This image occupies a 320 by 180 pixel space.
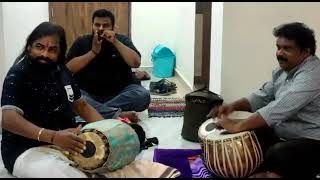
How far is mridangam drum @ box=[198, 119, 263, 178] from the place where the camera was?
2.41 metres

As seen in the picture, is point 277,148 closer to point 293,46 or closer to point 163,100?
point 293,46

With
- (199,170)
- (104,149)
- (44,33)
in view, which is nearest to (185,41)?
(199,170)

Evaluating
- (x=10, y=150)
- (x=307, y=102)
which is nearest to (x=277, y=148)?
(x=307, y=102)

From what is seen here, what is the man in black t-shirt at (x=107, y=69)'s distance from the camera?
3512mm

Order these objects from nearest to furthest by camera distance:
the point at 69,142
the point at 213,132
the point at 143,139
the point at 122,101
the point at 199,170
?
the point at 69,142 → the point at 213,132 → the point at 199,170 → the point at 143,139 → the point at 122,101

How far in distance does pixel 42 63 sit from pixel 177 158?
44.1 inches

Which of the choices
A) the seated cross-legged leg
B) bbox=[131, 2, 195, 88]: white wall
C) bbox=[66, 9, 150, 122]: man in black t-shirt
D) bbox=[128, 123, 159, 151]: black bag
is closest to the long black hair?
bbox=[128, 123, 159, 151]: black bag

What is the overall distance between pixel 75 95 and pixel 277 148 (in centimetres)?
122

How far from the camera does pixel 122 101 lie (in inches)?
148

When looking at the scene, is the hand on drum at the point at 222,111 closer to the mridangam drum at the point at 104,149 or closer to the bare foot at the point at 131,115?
the mridangam drum at the point at 104,149

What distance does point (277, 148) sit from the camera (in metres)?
2.38

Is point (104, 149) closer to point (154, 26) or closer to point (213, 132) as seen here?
point (213, 132)

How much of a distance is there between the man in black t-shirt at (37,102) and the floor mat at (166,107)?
164 cm

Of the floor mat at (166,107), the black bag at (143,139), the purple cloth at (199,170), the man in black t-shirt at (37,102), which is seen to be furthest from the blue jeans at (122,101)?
the man in black t-shirt at (37,102)
